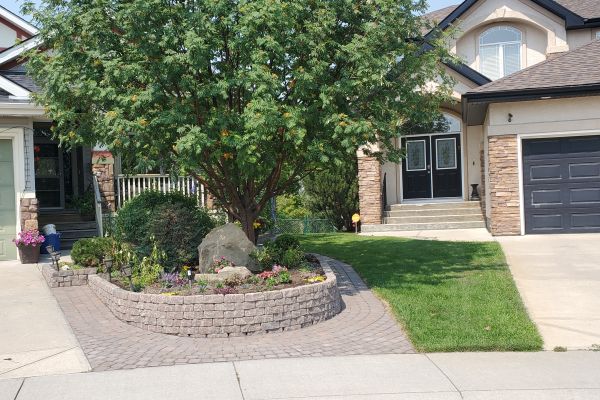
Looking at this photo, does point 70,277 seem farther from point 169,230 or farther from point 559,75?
point 559,75

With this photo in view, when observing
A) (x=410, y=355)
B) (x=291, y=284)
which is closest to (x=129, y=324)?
(x=291, y=284)

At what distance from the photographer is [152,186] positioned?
15602 mm

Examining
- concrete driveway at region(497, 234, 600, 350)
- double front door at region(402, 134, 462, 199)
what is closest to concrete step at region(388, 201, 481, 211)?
double front door at region(402, 134, 462, 199)

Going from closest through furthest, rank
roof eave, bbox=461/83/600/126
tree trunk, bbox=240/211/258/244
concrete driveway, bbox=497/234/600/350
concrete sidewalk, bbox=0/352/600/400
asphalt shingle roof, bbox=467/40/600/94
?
concrete sidewalk, bbox=0/352/600/400, concrete driveway, bbox=497/234/600/350, tree trunk, bbox=240/211/258/244, roof eave, bbox=461/83/600/126, asphalt shingle roof, bbox=467/40/600/94

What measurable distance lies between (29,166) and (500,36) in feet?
45.9

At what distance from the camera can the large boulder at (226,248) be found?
30.6ft

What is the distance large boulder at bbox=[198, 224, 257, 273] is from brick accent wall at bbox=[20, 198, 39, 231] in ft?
17.1

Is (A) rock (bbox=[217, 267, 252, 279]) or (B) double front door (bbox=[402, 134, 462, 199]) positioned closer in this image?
(A) rock (bbox=[217, 267, 252, 279])

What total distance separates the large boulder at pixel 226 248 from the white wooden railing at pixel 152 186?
5993mm

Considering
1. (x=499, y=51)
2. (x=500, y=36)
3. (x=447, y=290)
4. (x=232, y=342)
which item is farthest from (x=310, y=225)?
(x=232, y=342)

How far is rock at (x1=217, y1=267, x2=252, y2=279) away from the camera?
8602 mm

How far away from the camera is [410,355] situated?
680 cm

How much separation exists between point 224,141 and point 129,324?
2706 mm

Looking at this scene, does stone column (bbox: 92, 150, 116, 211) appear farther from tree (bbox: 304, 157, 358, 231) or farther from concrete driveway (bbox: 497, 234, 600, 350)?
concrete driveway (bbox: 497, 234, 600, 350)
